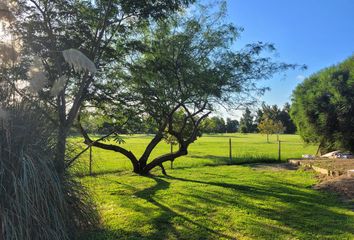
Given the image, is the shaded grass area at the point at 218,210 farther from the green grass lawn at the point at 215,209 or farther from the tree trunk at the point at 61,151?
the tree trunk at the point at 61,151

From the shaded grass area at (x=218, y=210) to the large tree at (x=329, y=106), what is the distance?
131 inches

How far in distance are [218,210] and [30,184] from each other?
3933mm

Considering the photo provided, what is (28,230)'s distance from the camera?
302cm

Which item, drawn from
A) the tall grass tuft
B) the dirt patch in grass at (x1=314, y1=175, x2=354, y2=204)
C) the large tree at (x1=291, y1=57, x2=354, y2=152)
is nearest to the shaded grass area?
the dirt patch in grass at (x1=314, y1=175, x2=354, y2=204)

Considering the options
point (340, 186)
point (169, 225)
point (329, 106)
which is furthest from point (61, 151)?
point (329, 106)

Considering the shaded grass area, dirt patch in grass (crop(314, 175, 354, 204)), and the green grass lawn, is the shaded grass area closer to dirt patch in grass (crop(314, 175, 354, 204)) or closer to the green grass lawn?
the green grass lawn

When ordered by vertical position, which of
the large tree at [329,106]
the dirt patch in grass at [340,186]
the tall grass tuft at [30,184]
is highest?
the large tree at [329,106]

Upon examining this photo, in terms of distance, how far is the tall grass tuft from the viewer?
2.98 meters

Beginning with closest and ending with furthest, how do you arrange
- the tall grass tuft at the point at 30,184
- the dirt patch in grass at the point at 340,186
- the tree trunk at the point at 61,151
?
the tall grass tuft at the point at 30,184
the tree trunk at the point at 61,151
the dirt patch in grass at the point at 340,186

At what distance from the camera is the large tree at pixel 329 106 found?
11.8 m

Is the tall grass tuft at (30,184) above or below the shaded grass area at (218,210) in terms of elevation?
above

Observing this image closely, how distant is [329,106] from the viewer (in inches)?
475

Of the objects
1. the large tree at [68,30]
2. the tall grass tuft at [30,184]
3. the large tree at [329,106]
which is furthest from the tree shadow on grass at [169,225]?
the large tree at [329,106]

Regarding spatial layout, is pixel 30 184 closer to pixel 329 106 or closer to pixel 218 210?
pixel 218 210
